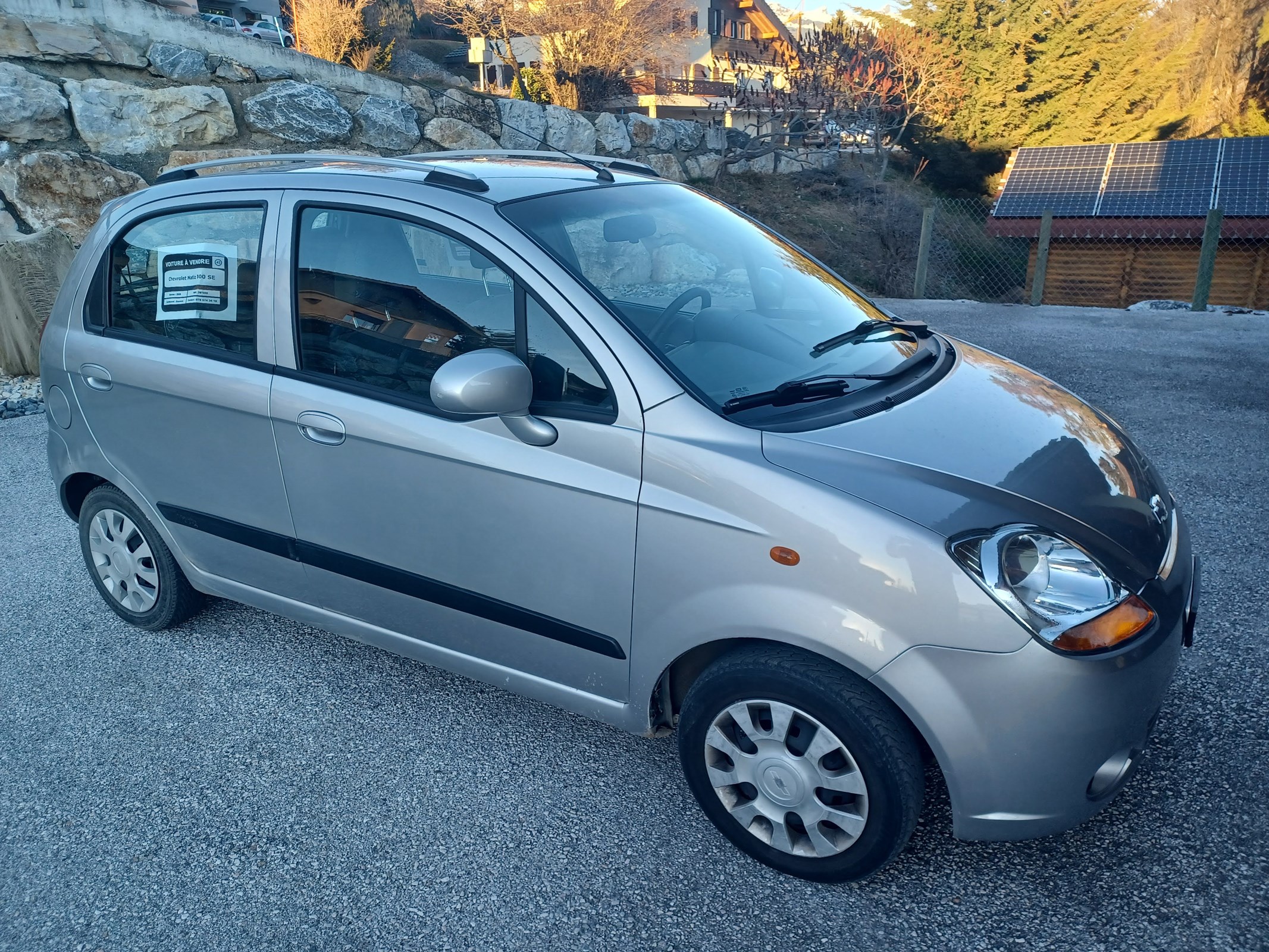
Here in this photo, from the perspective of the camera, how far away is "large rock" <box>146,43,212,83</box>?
10305 mm

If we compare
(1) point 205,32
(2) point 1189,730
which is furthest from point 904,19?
(2) point 1189,730

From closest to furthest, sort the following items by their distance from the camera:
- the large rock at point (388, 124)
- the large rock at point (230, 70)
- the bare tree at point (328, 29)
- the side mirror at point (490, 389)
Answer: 1. the side mirror at point (490, 389)
2. the large rock at point (230, 70)
3. the large rock at point (388, 124)
4. the bare tree at point (328, 29)

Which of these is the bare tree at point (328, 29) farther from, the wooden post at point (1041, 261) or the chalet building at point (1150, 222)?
the chalet building at point (1150, 222)

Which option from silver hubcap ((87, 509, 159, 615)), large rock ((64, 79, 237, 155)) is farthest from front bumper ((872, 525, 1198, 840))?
large rock ((64, 79, 237, 155))

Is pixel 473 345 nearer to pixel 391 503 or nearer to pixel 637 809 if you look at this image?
pixel 391 503

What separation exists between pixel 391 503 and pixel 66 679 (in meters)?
1.72

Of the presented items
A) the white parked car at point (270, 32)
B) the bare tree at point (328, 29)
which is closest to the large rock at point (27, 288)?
the bare tree at point (328, 29)

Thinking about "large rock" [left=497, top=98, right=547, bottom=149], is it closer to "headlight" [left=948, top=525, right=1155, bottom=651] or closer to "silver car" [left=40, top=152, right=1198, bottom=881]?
"silver car" [left=40, top=152, right=1198, bottom=881]

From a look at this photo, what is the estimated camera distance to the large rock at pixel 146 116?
375 inches

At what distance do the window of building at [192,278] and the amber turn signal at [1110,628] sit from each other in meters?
2.61

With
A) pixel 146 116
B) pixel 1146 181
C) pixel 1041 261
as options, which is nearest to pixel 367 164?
pixel 146 116

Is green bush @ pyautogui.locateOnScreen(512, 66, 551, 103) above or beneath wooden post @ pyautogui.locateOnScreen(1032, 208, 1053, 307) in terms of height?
above

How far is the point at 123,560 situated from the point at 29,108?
295 inches

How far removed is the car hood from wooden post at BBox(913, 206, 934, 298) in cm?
978
